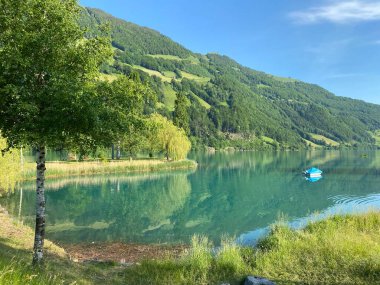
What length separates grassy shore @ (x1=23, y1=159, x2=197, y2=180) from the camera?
6900 cm

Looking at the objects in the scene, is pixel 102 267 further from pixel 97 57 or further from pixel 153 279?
pixel 97 57

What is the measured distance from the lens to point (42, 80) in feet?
47.1

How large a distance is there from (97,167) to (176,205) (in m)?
34.6

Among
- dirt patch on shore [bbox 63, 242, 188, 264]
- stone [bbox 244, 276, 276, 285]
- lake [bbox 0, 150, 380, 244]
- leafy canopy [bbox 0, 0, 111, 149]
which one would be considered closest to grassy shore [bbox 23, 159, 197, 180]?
lake [bbox 0, 150, 380, 244]

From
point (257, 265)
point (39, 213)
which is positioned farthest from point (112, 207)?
point (257, 265)

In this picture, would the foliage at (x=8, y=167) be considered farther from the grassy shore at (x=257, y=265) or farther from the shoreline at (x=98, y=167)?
the grassy shore at (x=257, y=265)

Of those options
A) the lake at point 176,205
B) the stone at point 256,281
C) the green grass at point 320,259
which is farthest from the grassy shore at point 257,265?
the lake at point 176,205

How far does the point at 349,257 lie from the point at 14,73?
16.0 m

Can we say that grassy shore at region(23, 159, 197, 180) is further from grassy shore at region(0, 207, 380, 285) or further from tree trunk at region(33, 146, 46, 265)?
tree trunk at region(33, 146, 46, 265)

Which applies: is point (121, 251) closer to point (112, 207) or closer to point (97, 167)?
point (112, 207)

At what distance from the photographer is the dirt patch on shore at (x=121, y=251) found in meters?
25.1

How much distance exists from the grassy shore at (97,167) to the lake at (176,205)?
347cm

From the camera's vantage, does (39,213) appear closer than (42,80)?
No

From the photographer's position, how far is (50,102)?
42.6 feet
